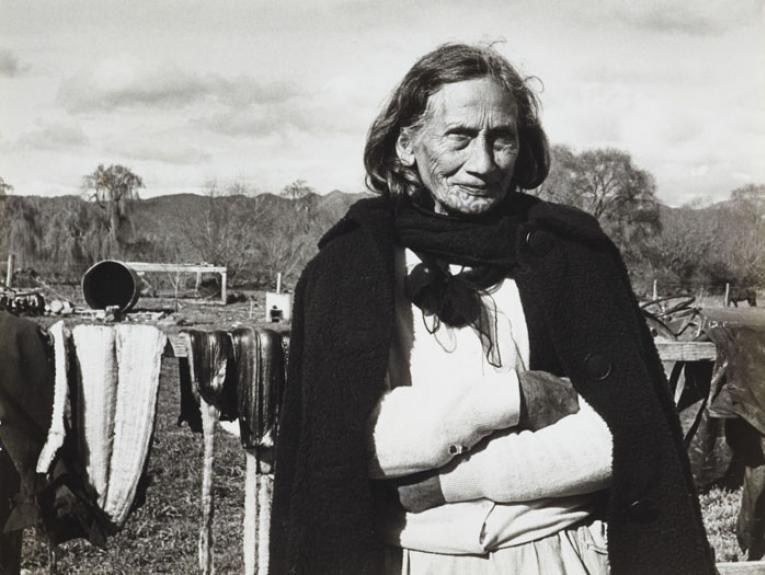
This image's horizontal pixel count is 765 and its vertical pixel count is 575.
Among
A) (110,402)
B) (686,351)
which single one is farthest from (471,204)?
(686,351)

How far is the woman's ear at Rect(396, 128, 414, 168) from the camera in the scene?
1.74 metres

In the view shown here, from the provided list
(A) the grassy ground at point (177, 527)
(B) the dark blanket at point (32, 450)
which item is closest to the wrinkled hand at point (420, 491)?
(B) the dark blanket at point (32, 450)

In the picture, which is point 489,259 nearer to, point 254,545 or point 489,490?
point 489,490

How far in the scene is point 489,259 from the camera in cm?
163

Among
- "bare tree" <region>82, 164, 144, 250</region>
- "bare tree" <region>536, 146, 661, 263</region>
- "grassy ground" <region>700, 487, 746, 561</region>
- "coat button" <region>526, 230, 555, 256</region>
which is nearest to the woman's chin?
"coat button" <region>526, 230, 555, 256</region>

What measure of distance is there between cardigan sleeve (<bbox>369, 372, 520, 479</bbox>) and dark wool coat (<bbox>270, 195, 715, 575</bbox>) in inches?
1.9

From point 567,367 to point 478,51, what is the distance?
0.68 m

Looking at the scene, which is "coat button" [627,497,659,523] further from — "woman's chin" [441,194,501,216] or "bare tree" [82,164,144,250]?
"bare tree" [82,164,144,250]

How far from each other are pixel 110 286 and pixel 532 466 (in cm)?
1407

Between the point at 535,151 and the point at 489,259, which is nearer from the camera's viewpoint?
the point at 489,259

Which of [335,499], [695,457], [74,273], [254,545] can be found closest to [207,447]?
[254,545]

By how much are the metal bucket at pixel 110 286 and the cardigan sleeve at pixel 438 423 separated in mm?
13293

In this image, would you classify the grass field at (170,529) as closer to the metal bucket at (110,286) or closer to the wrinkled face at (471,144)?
the wrinkled face at (471,144)

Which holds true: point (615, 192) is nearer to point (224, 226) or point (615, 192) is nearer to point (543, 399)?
point (224, 226)
